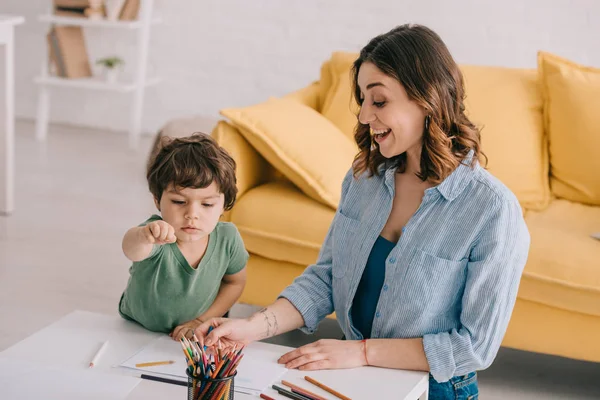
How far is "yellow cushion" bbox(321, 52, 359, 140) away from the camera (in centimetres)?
281

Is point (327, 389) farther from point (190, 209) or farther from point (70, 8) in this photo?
point (70, 8)

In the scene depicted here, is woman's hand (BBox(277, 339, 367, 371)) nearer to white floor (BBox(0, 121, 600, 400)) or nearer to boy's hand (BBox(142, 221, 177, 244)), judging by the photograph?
boy's hand (BBox(142, 221, 177, 244))

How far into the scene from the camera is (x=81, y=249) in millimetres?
3332

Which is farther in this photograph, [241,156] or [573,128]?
[573,128]

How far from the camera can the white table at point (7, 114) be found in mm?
3451

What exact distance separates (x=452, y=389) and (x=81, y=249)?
2180 millimetres

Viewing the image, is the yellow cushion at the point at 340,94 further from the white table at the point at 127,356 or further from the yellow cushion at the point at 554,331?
the white table at the point at 127,356

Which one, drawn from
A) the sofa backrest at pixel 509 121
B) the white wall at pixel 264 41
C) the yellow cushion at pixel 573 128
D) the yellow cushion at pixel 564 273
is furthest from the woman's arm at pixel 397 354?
the white wall at pixel 264 41

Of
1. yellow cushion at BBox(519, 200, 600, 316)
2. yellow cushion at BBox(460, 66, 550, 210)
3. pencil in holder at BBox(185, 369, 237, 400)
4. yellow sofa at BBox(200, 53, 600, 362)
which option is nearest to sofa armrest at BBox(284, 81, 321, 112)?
yellow sofa at BBox(200, 53, 600, 362)

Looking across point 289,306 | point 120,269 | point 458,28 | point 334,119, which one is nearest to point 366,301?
point 289,306

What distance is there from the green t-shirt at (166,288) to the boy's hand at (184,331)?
0.06 feet

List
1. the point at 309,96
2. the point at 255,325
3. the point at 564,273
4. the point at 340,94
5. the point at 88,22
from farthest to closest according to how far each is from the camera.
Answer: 1. the point at 88,22
2. the point at 309,96
3. the point at 340,94
4. the point at 564,273
5. the point at 255,325

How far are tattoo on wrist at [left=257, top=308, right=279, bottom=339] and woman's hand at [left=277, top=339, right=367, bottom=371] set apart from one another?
99mm

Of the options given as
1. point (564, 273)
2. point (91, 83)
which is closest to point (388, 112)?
point (564, 273)
